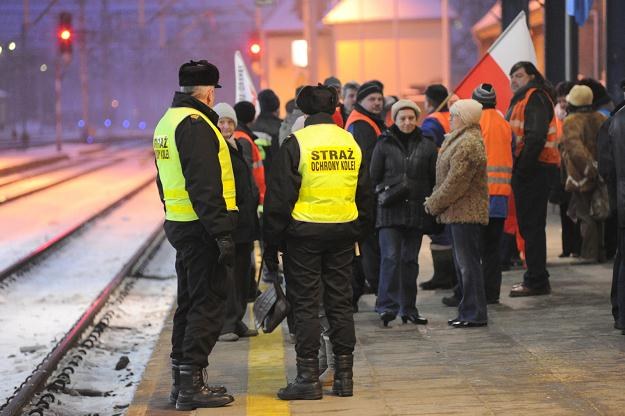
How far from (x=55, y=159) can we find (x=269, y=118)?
123ft

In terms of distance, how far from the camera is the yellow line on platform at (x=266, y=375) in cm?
756

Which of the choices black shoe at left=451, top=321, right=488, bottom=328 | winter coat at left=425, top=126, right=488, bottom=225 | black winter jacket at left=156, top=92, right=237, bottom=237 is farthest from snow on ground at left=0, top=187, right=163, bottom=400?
winter coat at left=425, top=126, right=488, bottom=225

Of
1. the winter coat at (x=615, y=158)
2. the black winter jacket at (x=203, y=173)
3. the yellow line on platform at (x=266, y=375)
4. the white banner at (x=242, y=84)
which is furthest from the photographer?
the white banner at (x=242, y=84)

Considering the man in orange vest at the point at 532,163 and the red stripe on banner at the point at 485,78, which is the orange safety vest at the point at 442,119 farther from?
the man in orange vest at the point at 532,163

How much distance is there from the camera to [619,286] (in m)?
9.62

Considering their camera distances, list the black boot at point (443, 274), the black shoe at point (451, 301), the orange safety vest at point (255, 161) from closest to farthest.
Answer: the black shoe at point (451, 301) → the orange safety vest at point (255, 161) → the black boot at point (443, 274)

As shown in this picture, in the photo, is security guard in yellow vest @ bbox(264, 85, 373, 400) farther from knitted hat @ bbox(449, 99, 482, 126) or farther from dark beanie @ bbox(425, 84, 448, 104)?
dark beanie @ bbox(425, 84, 448, 104)

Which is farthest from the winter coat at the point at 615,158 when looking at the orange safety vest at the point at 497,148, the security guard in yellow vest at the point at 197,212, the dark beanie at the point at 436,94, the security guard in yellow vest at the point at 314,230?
the dark beanie at the point at 436,94

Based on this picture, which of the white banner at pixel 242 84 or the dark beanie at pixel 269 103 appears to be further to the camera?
the white banner at pixel 242 84

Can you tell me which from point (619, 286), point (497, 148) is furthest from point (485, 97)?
point (619, 286)

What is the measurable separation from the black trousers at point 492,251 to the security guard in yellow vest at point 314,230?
3.18 metres

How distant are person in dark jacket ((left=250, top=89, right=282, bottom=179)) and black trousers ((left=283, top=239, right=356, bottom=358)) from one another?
4.91 metres

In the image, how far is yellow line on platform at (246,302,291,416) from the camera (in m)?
7.56

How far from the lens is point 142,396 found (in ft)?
26.7
